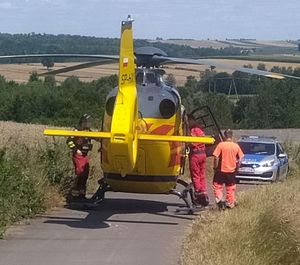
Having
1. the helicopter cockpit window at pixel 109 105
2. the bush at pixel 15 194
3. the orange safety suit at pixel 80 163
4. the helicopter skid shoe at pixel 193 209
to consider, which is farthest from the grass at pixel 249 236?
the bush at pixel 15 194

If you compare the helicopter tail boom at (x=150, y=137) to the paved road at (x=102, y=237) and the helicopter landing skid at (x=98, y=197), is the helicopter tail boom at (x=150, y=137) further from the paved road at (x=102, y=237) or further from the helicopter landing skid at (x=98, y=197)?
the helicopter landing skid at (x=98, y=197)

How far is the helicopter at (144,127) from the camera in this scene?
12.0 m

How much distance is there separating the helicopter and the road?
65 cm

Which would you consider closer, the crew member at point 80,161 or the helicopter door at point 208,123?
the crew member at point 80,161

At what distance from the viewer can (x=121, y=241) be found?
1121cm

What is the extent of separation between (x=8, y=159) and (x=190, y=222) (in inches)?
142

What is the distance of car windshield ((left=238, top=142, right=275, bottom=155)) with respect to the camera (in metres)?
27.7

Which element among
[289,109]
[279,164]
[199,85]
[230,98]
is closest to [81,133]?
[279,164]

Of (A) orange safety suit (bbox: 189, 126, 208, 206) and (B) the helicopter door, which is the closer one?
(A) orange safety suit (bbox: 189, 126, 208, 206)

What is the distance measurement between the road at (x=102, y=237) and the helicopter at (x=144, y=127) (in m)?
0.65

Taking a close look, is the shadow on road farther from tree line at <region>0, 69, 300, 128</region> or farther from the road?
tree line at <region>0, 69, 300, 128</region>

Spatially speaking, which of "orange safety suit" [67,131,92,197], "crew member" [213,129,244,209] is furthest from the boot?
"orange safety suit" [67,131,92,197]

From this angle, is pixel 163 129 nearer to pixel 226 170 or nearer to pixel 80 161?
pixel 226 170

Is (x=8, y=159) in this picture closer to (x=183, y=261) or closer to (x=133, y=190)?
(x=133, y=190)
